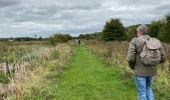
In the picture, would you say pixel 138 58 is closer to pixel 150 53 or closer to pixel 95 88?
pixel 150 53

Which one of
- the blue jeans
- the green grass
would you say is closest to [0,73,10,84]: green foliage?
the green grass

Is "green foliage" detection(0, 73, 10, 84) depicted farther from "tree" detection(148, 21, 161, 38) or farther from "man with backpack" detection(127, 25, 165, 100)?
"tree" detection(148, 21, 161, 38)

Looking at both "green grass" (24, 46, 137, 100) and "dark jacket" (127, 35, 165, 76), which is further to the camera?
"green grass" (24, 46, 137, 100)

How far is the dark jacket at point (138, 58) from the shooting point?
339 inches

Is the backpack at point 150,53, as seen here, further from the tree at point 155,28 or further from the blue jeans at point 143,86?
the tree at point 155,28

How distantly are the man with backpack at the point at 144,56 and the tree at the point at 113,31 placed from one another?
179ft

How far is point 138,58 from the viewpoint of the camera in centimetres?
871

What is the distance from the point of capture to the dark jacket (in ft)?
28.2

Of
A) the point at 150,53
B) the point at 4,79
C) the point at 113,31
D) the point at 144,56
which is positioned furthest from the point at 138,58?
the point at 113,31

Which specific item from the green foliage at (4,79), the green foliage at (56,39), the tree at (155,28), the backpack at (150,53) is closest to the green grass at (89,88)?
the green foliage at (4,79)

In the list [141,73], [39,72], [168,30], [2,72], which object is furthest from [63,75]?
[168,30]

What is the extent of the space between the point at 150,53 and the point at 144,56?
0.15 meters

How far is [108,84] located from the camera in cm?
1423

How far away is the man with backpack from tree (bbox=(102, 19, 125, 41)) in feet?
179
